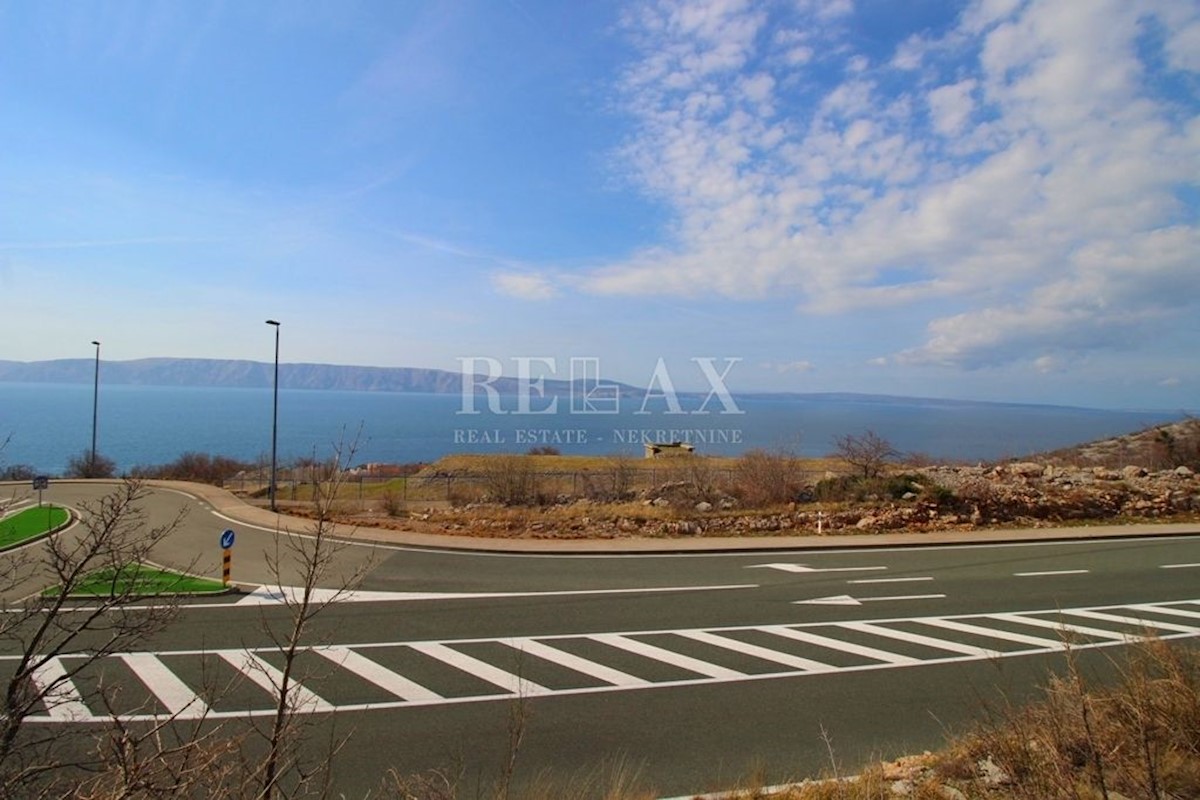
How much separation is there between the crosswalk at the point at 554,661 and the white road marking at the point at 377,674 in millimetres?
25

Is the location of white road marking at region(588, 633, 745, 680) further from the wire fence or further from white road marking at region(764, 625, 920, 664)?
the wire fence

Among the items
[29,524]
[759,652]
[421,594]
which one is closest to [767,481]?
[421,594]

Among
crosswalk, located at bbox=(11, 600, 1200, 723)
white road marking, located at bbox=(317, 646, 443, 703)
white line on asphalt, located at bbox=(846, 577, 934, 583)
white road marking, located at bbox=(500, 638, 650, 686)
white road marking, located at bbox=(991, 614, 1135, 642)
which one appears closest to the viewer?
crosswalk, located at bbox=(11, 600, 1200, 723)

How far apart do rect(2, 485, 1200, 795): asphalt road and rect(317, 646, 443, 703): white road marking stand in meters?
0.04

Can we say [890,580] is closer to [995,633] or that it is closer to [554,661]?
[995,633]

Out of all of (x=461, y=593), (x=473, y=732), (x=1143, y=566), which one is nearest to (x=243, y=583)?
(x=461, y=593)

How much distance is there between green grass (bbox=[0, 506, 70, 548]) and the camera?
794 inches

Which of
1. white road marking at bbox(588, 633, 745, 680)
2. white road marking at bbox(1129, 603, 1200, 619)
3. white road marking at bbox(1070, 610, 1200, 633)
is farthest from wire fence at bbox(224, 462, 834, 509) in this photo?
white road marking at bbox(588, 633, 745, 680)

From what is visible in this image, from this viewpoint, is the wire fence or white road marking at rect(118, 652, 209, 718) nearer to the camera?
white road marking at rect(118, 652, 209, 718)

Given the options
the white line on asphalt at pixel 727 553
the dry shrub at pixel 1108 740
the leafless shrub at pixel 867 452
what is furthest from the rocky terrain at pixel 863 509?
the dry shrub at pixel 1108 740

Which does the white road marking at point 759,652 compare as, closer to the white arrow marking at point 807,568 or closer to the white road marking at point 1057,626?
the white road marking at point 1057,626

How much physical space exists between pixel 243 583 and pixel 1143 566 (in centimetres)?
2141

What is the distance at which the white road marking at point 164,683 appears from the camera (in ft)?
25.9

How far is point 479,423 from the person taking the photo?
157 meters
